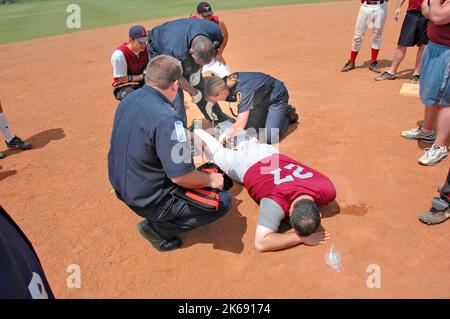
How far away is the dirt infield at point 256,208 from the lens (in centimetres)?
302

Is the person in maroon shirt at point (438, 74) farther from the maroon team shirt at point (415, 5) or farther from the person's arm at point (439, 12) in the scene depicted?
the maroon team shirt at point (415, 5)

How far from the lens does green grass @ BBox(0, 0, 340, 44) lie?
15.5m

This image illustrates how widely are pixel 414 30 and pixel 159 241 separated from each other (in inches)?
225

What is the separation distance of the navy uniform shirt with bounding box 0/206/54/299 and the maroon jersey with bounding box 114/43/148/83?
4613mm

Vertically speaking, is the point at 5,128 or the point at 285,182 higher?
the point at 285,182

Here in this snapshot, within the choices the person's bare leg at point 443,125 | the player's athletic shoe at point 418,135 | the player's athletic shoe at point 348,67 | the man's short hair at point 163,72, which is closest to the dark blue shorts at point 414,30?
the player's athletic shoe at point 348,67

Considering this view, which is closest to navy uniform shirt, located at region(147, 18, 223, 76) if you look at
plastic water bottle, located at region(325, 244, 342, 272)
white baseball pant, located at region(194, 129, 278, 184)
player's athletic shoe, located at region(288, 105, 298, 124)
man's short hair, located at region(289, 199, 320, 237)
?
white baseball pant, located at region(194, 129, 278, 184)

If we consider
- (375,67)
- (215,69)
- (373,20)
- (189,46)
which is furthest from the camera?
(375,67)

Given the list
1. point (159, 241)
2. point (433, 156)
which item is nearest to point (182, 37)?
point (159, 241)

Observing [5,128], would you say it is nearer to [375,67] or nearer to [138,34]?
[138,34]

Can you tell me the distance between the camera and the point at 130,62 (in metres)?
5.54

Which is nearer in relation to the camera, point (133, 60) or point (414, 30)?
point (133, 60)

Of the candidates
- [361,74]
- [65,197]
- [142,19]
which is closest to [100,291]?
[65,197]

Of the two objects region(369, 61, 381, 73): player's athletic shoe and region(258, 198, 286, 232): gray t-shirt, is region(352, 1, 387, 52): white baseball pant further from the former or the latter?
region(258, 198, 286, 232): gray t-shirt
